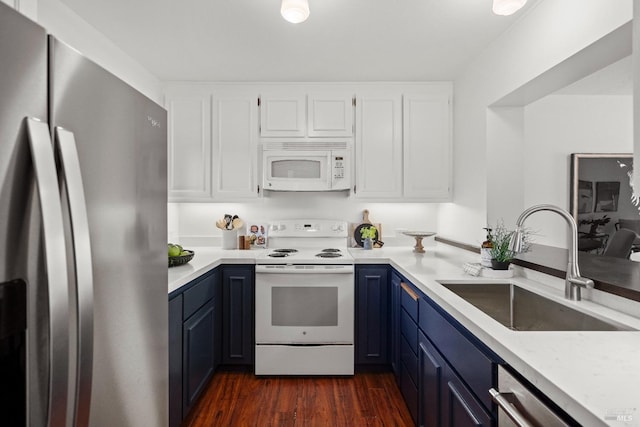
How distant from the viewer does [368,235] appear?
3.07 m

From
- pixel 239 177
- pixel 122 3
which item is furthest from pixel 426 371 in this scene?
pixel 122 3

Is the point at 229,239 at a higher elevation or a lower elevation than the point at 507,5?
lower

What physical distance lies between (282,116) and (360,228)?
48.3 inches

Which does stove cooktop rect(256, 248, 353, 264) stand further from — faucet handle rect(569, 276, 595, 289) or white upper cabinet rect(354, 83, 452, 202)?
faucet handle rect(569, 276, 595, 289)

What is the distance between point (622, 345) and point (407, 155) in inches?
85.7

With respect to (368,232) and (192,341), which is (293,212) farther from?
(192,341)

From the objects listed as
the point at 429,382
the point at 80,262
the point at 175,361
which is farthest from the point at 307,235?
the point at 80,262

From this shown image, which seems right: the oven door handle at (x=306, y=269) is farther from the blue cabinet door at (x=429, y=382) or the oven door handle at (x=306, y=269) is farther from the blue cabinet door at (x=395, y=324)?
the blue cabinet door at (x=429, y=382)

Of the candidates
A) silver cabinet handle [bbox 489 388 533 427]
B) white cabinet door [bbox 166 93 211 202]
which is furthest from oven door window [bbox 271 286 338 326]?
silver cabinet handle [bbox 489 388 533 427]

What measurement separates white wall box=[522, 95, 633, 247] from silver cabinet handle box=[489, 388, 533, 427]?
8.87 ft

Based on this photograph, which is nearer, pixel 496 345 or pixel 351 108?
pixel 496 345

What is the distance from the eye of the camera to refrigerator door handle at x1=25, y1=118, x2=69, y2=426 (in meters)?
0.57

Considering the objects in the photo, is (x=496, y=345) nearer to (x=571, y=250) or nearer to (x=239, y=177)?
(x=571, y=250)

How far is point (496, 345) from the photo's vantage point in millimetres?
999
